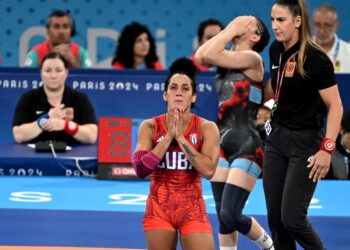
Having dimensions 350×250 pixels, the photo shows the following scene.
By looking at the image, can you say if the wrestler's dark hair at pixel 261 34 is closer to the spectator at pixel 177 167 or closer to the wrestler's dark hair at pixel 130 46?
the spectator at pixel 177 167

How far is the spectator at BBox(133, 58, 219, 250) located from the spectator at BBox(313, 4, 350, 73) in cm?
448

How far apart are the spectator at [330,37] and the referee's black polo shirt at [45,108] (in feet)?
8.62

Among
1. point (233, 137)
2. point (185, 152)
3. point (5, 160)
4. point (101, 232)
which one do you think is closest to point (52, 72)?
point (5, 160)

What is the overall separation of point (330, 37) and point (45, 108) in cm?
310

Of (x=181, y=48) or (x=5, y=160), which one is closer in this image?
(x=5, y=160)

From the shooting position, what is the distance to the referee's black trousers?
5012 mm

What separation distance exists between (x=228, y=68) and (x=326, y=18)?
12.3 feet

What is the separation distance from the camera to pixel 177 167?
506 centimetres

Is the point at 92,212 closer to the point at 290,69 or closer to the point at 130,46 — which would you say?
the point at 290,69

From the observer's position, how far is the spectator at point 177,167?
16.2ft

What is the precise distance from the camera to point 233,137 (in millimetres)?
5902

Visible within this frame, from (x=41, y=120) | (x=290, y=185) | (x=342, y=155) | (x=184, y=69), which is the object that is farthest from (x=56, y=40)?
(x=290, y=185)

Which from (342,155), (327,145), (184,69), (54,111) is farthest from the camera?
(54,111)

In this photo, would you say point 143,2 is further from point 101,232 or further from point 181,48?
point 101,232
